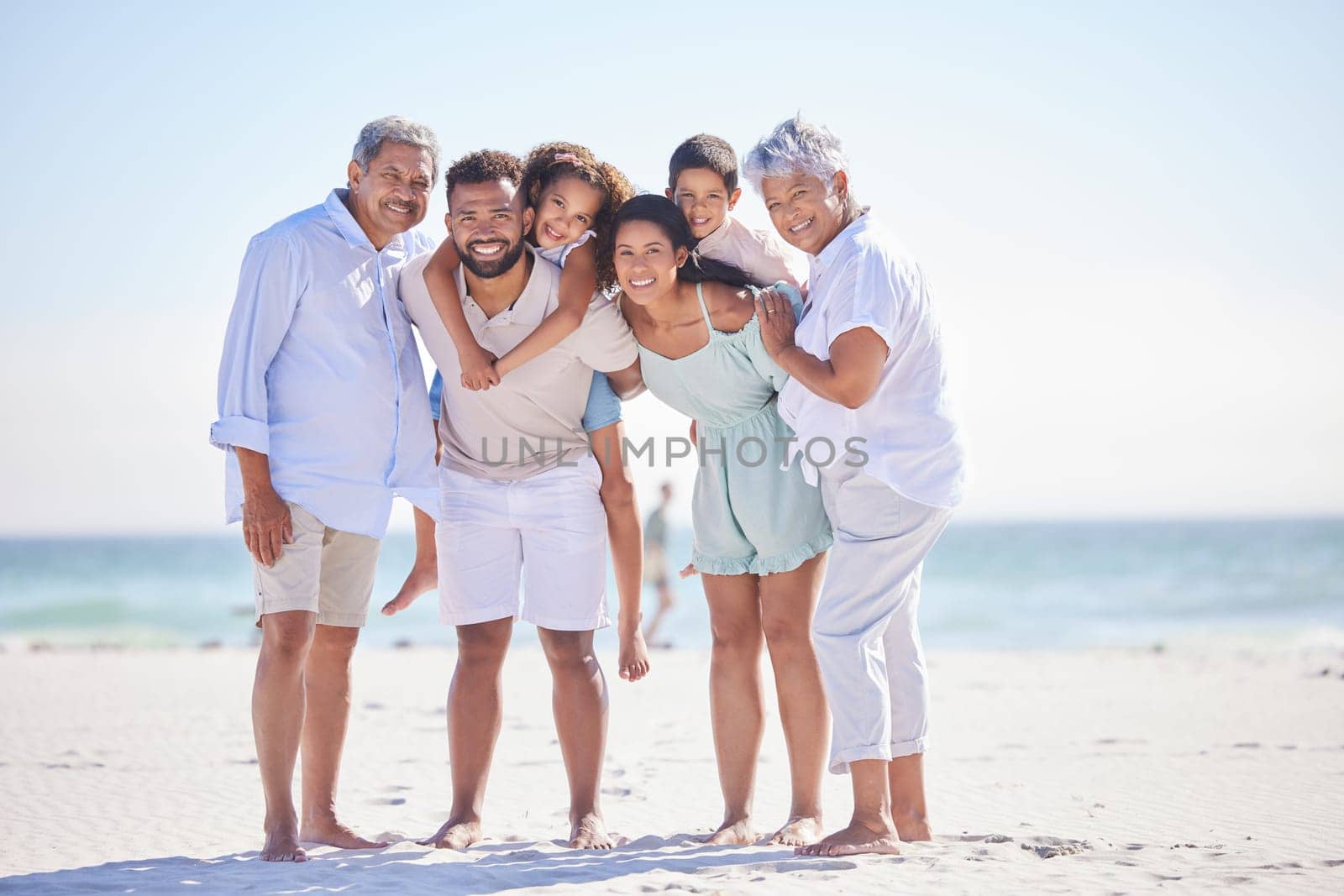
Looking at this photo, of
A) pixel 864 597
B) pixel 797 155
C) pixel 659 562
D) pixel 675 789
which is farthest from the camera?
pixel 659 562

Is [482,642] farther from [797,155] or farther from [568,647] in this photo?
[797,155]

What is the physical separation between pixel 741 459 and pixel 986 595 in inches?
1034

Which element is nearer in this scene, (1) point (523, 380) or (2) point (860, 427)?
(2) point (860, 427)

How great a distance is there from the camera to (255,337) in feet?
12.2

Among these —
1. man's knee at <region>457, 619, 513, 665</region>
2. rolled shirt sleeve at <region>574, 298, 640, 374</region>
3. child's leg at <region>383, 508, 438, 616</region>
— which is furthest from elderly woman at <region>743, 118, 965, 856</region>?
child's leg at <region>383, 508, 438, 616</region>

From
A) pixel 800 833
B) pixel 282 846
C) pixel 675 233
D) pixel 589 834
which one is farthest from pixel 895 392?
pixel 282 846

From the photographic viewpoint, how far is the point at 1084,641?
19.3m

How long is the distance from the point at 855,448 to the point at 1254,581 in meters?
30.0

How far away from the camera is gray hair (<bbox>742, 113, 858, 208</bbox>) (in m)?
3.71

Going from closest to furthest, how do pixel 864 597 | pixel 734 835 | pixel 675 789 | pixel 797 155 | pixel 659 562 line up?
pixel 864 597, pixel 797 155, pixel 734 835, pixel 675 789, pixel 659 562

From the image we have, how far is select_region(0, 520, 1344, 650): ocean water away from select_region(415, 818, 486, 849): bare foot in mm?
12259

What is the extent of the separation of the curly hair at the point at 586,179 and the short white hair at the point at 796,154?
21.4 inches

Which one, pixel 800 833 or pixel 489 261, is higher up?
pixel 489 261

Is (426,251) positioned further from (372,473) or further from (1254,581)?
(1254,581)
